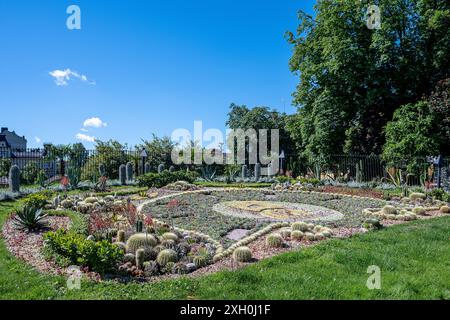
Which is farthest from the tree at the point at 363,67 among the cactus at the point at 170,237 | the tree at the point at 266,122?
the cactus at the point at 170,237

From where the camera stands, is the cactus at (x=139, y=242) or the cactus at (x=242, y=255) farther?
the cactus at (x=139, y=242)

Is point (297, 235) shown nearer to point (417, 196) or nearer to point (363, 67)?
point (417, 196)

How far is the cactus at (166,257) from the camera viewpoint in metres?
5.56

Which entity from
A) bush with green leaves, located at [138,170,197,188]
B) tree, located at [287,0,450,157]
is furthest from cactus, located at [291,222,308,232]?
tree, located at [287,0,450,157]

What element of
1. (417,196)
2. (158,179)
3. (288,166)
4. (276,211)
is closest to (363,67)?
(288,166)

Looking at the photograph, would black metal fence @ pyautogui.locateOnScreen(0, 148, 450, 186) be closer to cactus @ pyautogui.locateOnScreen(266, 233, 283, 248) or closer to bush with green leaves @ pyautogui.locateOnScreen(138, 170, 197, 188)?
bush with green leaves @ pyautogui.locateOnScreen(138, 170, 197, 188)

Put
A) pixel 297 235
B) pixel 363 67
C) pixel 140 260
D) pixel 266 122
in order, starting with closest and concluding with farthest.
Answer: pixel 140 260, pixel 297 235, pixel 363 67, pixel 266 122

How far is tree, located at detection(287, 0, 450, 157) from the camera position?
21312mm

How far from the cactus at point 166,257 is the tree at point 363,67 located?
755 inches

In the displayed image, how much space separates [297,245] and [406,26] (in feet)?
68.4

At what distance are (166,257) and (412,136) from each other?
59.1ft

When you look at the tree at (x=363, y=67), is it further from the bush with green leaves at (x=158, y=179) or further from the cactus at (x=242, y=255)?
the cactus at (x=242, y=255)

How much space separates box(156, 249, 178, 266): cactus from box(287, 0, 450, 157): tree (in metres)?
19.2

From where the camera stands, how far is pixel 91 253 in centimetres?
496
